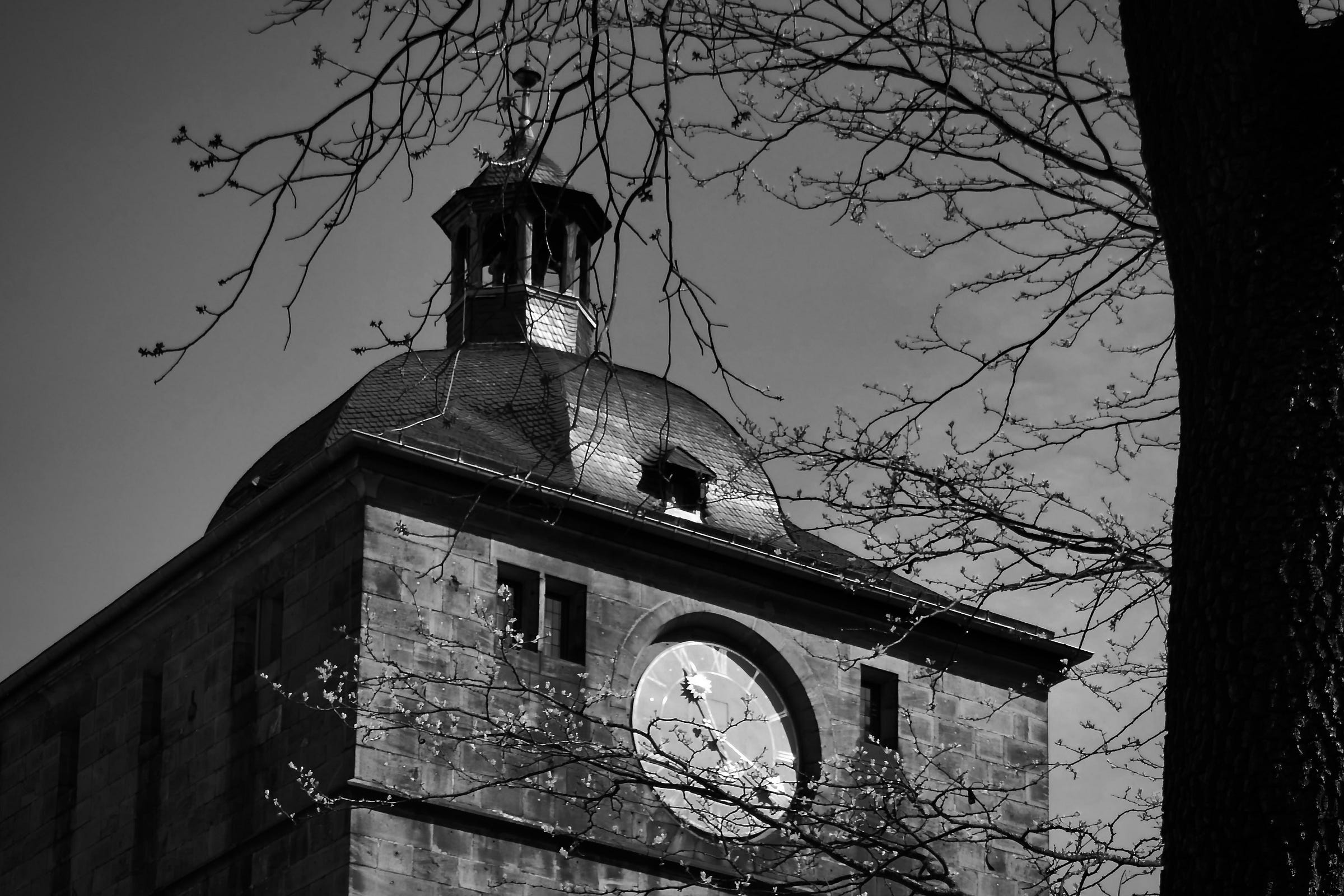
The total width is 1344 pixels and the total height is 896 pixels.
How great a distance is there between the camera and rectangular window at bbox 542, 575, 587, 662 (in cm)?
2564

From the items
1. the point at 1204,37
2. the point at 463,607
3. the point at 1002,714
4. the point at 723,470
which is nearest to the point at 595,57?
the point at 1204,37

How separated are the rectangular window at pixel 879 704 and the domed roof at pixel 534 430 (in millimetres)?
1453

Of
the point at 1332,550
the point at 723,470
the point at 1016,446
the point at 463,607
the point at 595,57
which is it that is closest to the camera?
the point at 1332,550

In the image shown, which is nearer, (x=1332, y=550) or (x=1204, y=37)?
(x=1332, y=550)

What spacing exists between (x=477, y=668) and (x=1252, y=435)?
1674 cm

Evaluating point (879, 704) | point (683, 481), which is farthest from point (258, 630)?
point (879, 704)

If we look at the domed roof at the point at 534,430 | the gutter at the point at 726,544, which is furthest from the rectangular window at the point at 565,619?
the domed roof at the point at 534,430

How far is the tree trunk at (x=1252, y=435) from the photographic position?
6.51m

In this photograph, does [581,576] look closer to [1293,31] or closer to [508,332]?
[508,332]

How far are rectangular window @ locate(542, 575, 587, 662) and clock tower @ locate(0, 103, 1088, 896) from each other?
32mm

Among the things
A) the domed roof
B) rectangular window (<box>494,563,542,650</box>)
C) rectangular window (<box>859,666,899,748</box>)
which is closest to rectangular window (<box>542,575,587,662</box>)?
rectangular window (<box>494,563,542,650</box>)

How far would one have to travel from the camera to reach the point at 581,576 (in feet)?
84.8

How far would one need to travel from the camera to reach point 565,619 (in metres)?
25.9

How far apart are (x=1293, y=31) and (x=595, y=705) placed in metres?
18.5
